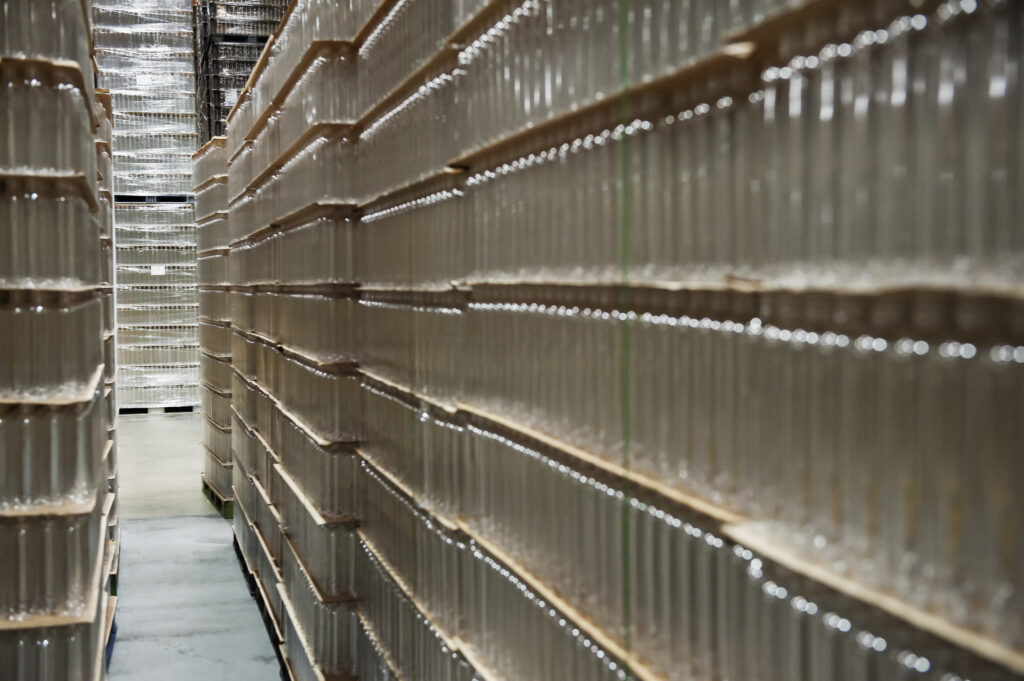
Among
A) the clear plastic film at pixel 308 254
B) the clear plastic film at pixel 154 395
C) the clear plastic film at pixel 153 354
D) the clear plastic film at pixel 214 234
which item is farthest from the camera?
the clear plastic film at pixel 154 395

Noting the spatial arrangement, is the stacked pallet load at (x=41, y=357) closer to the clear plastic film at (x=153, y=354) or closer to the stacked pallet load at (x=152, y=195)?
the stacked pallet load at (x=152, y=195)

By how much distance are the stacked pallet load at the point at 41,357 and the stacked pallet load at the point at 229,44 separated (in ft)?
33.9

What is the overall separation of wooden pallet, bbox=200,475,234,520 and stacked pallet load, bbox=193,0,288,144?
4766mm

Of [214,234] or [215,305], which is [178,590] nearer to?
[215,305]

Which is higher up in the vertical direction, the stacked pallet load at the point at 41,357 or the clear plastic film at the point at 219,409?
the stacked pallet load at the point at 41,357

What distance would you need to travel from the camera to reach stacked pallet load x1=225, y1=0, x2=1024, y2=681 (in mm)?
1474

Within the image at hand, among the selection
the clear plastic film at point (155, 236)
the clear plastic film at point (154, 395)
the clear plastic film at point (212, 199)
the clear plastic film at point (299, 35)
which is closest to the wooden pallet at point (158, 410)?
the clear plastic film at point (154, 395)

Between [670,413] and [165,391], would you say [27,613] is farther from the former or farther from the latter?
[165,391]

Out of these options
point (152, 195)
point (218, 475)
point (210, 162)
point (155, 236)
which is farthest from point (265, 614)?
point (152, 195)

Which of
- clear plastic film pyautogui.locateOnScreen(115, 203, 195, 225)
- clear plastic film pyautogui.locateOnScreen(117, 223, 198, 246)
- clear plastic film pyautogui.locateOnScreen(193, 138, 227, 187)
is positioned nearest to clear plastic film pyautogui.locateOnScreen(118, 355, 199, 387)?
clear plastic film pyautogui.locateOnScreen(117, 223, 198, 246)

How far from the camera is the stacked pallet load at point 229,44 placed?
13867mm

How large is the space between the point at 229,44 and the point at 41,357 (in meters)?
11.1

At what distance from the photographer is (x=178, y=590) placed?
839 cm

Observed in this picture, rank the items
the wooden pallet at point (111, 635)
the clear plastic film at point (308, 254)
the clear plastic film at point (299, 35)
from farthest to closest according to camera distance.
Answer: the wooden pallet at point (111, 635)
the clear plastic film at point (308, 254)
the clear plastic film at point (299, 35)
